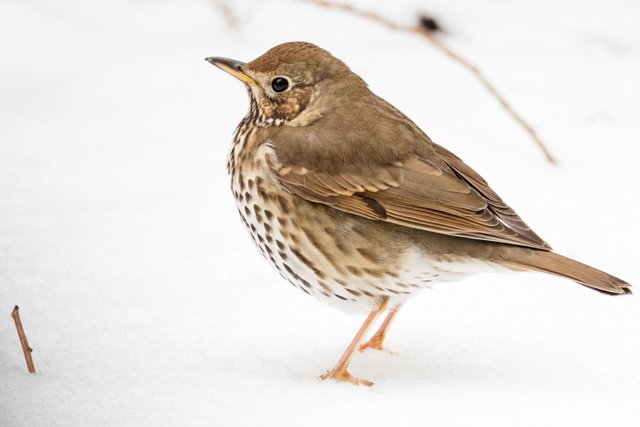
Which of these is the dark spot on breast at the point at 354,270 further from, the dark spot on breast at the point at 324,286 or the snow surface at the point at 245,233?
the snow surface at the point at 245,233

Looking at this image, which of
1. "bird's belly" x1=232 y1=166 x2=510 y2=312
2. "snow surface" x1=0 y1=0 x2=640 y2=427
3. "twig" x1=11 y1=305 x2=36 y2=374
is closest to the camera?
"twig" x1=11 y1=305 x2=36 y2=374

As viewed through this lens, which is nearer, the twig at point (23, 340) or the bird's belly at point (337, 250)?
the twig at point (23, 340)

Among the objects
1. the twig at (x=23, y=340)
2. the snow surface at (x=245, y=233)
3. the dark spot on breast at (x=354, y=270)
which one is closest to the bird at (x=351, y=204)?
the dark spot on breast at (x=354, y=270)

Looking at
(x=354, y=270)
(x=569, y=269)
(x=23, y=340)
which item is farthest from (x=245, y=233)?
(x=569, y=269)

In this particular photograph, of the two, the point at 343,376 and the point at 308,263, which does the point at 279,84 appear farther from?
the point at 343,376

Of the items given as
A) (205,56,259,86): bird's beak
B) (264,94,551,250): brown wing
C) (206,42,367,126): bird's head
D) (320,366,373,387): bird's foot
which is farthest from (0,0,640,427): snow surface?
(205,56,259,86): bird's beak

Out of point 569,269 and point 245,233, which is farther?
point 245,233

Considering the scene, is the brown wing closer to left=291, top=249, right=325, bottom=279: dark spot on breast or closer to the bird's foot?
left=291, top=249, right=325, bottom=279: dark spot on breast
